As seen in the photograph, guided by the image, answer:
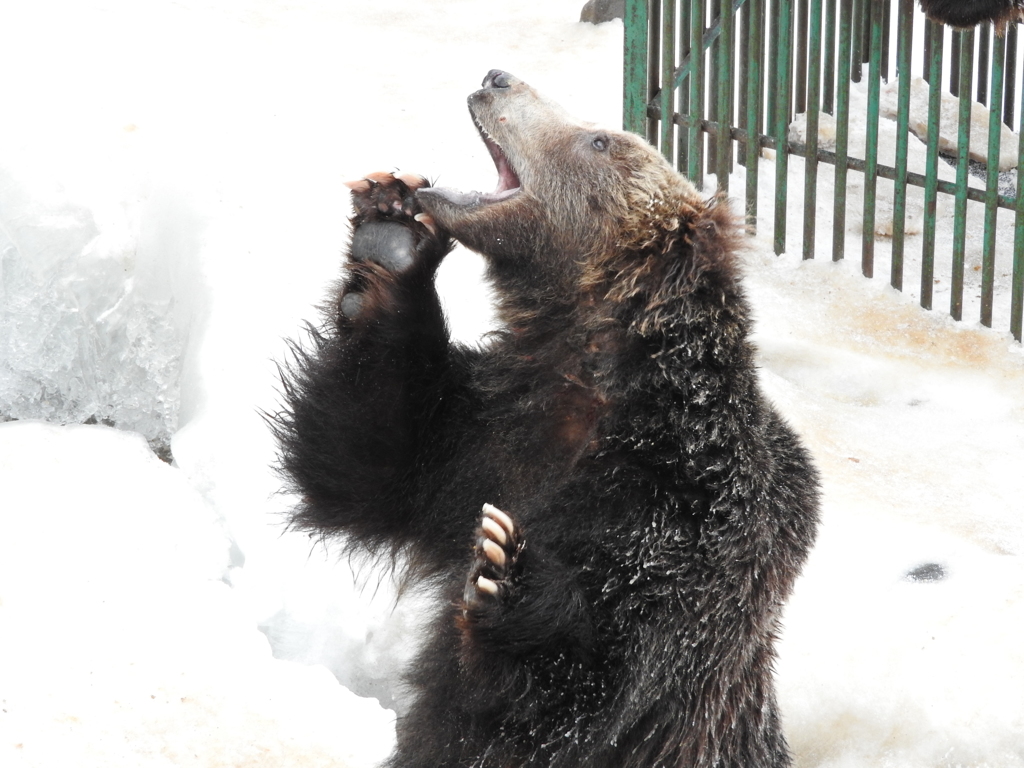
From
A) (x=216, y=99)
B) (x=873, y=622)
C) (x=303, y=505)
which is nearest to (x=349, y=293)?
(x=303, y=505)

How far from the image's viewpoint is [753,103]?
23.0ft

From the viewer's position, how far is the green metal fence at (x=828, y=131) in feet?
21.2

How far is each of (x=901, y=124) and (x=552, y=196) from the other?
3769mm

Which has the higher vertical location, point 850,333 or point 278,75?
point 278,75

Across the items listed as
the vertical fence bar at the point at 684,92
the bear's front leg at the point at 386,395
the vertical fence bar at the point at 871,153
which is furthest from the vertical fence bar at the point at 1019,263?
the bear's front leg at the point at 386,395

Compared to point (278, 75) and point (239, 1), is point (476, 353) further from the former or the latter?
point (239, 1)

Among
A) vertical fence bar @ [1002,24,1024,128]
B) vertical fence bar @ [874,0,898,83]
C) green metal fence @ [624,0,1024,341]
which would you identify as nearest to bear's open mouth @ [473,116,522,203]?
green metal fence @ [624,0,1024,341]

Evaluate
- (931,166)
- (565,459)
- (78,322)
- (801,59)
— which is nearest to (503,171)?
(565,459)

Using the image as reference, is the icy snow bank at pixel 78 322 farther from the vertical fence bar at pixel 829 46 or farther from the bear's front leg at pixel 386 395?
the vertical fence bar at pixel 829 46

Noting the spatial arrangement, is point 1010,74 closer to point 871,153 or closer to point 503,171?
point 871,153

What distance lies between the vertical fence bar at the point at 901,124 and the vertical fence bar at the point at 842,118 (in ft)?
0.88

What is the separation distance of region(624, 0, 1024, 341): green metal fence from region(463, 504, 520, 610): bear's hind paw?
4.31m

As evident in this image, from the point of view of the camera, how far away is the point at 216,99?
6.69 metres

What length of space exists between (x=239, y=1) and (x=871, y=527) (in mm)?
5938
